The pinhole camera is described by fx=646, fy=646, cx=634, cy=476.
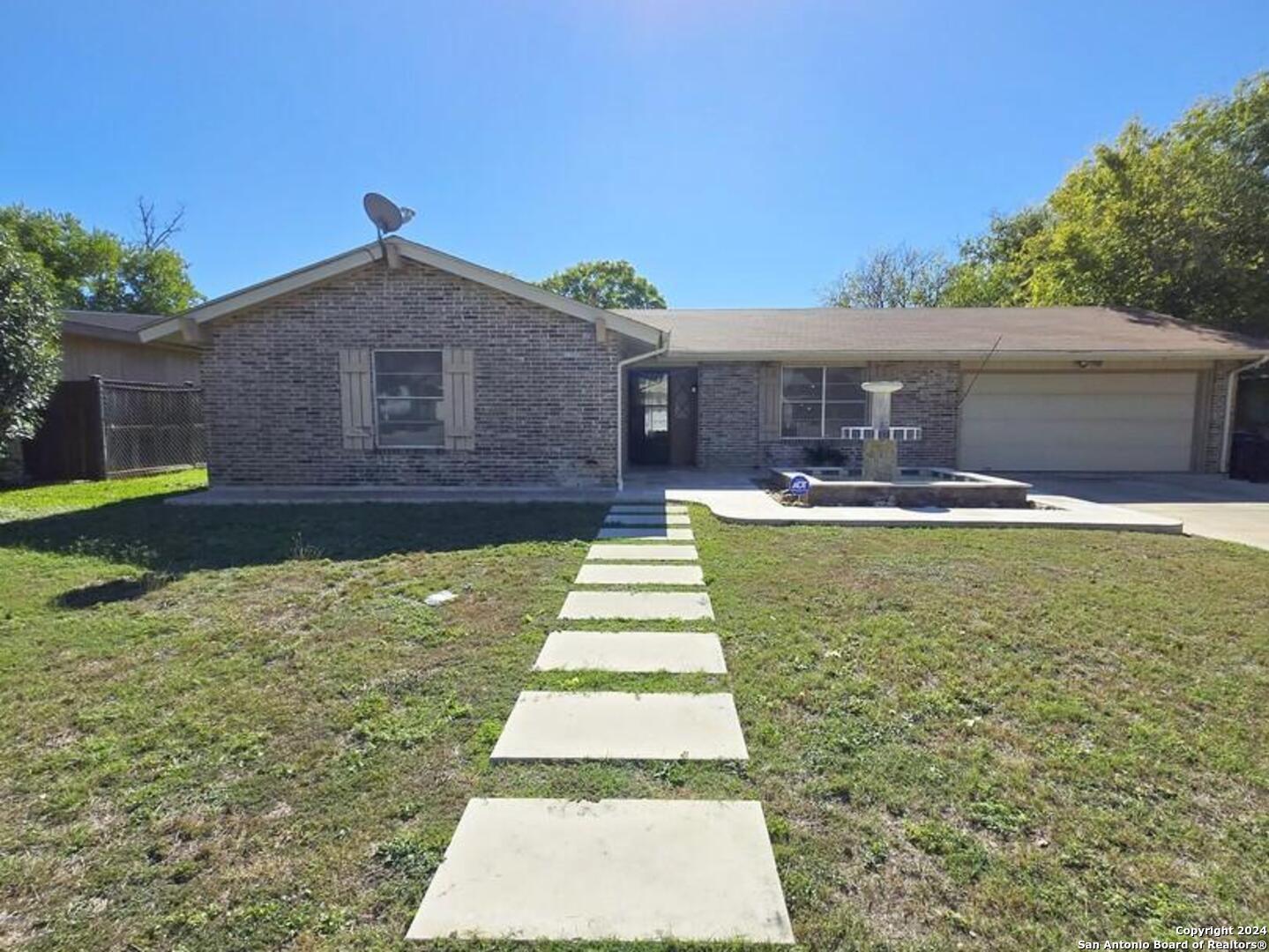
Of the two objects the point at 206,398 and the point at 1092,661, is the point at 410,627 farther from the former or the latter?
the point at 206,398

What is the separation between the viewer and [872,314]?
1520cm

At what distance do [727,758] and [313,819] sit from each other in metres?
1.52

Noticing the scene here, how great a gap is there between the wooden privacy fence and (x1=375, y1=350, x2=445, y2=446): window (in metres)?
5.78

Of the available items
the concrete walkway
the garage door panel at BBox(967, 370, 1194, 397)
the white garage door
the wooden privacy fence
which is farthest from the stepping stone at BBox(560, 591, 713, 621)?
the wooden privacy fence

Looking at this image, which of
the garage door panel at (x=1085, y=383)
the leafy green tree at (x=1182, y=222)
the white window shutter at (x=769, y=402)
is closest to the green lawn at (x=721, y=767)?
the white window shutter at (x=769, y=402)

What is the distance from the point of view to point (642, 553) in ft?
19.5

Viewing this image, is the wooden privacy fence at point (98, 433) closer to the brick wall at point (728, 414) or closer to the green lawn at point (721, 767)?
the green lawn at point (721, 767)

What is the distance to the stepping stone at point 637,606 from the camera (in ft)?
14.0

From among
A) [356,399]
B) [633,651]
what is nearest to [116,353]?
[356,399]

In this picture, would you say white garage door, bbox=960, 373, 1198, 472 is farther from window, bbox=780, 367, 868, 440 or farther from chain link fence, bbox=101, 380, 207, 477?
chain link fence, bbox=101, 380, 207, 477

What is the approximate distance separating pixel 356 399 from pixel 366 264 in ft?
6.27

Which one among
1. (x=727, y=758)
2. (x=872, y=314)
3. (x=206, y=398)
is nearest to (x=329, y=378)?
(x=206, y=398)

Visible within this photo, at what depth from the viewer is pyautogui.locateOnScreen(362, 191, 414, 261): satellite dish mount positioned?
851cm

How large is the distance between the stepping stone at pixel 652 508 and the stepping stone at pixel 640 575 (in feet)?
8.40
